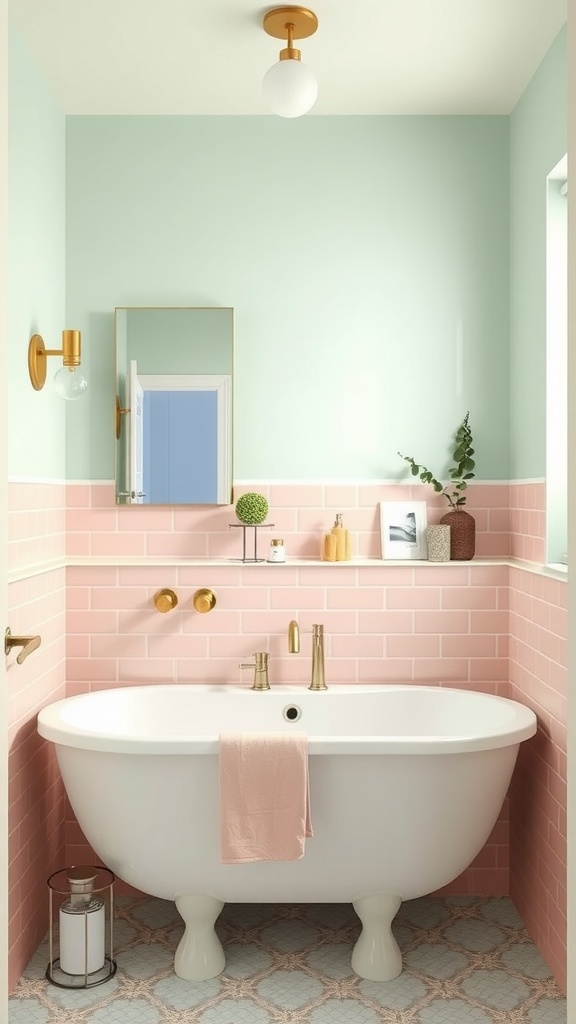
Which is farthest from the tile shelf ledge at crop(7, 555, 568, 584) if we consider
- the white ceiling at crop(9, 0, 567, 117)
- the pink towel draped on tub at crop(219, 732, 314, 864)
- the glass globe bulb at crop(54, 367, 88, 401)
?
the white ceiling at crop(9, 0, 567, 117)

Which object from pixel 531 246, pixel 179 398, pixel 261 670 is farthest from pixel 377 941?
pixel 531 246

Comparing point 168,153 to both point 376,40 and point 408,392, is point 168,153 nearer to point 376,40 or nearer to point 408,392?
point 376,40

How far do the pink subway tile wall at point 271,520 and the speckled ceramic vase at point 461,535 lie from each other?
76 millimetres

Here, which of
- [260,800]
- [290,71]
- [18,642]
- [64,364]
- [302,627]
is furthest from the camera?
[302,627]

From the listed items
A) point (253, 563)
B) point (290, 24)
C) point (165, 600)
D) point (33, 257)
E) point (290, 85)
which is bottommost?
point (165, 600)

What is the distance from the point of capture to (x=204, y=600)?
127 inches

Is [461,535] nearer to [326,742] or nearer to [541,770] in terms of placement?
[541,770]

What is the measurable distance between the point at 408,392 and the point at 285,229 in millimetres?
757

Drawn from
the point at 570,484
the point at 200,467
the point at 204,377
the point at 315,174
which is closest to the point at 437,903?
the point at 200,467

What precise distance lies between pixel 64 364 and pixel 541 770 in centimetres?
198

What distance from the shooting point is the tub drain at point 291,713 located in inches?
126

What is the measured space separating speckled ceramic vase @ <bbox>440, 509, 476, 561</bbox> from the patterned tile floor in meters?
1.24

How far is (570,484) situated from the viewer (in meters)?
1.32

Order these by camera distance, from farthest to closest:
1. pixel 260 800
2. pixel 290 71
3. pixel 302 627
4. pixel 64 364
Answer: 1. pixel 302 627
2. pixel 64 364
3. pixel 290 71
4. pixel 260 800
